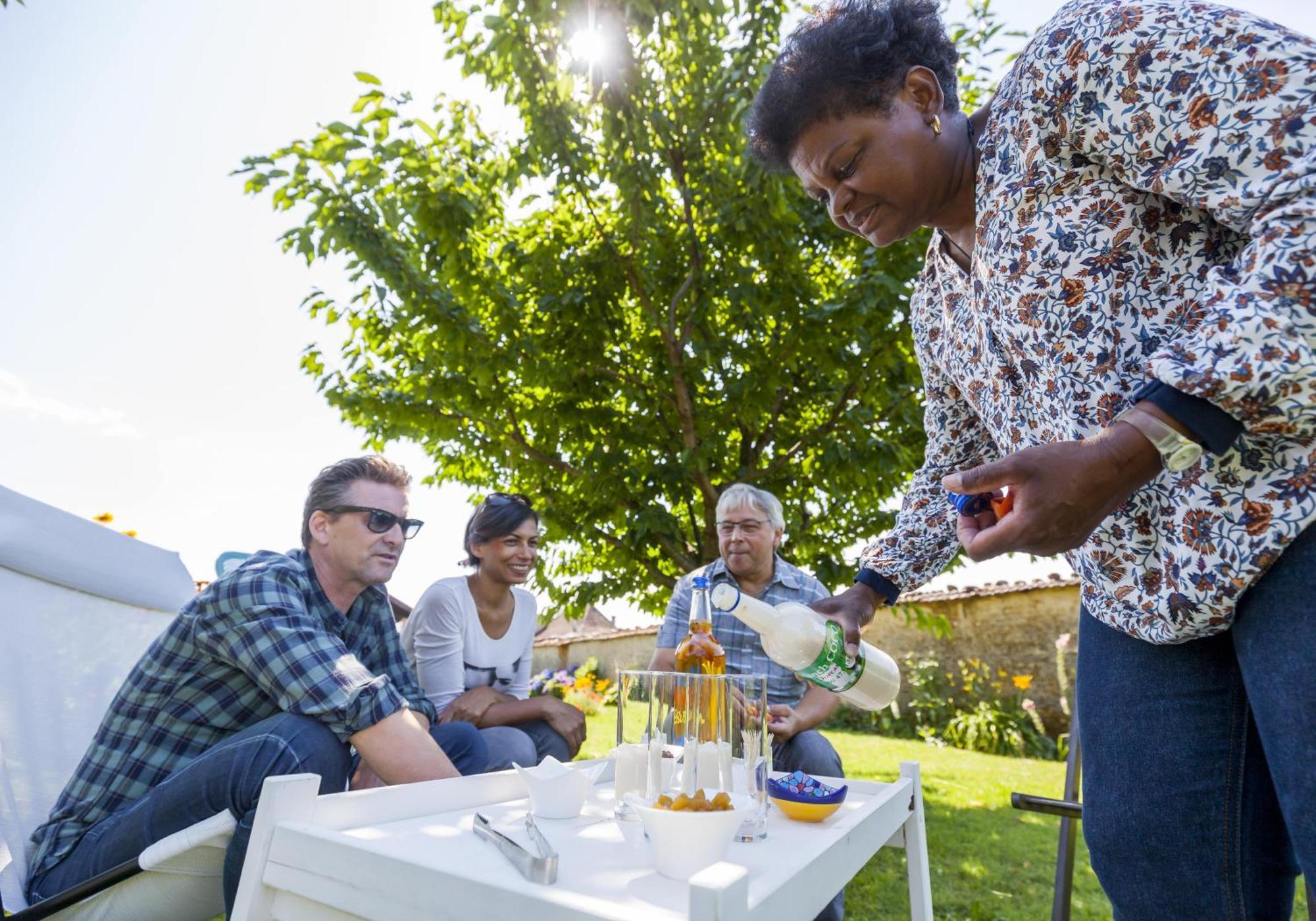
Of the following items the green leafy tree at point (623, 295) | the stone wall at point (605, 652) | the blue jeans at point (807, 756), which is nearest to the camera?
the blue jeans at point (807, 756)

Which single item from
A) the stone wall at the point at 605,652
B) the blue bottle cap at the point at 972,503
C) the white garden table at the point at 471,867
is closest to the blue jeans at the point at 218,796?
the white garden table at the point at 471,867

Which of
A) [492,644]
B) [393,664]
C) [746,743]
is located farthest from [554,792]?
[492,644]

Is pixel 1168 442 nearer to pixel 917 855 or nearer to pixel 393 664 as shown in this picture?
pixel 917 855

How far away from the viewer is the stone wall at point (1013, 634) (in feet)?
31.4

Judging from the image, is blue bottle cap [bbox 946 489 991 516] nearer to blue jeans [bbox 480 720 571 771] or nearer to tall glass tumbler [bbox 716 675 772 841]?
tall glass tumbler [bbox 716 675 772 841]

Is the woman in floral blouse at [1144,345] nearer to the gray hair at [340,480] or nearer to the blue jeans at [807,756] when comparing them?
the gray hair at [340,480]

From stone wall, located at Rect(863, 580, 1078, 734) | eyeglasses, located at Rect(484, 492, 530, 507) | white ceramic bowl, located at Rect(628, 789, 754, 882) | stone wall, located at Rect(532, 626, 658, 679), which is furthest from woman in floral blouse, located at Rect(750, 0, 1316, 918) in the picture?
stone wall, located at Rect(532, 626, 658, 679)

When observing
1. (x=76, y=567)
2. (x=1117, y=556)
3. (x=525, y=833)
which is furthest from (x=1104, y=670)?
(x=76, y=567)

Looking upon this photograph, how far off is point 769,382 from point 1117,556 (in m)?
3.62

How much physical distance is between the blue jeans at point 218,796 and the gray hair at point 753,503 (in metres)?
2.36

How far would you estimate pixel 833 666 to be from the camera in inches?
59.6

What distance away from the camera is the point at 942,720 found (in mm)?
9914

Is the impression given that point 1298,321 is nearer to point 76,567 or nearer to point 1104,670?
point 1104,670

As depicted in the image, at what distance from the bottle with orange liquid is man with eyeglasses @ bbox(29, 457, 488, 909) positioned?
0.65 m
